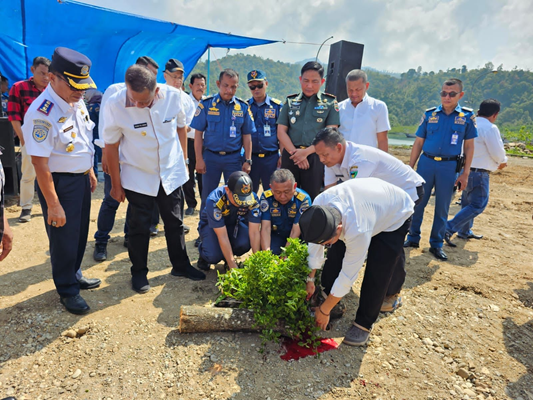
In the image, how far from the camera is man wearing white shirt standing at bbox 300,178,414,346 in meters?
2.03

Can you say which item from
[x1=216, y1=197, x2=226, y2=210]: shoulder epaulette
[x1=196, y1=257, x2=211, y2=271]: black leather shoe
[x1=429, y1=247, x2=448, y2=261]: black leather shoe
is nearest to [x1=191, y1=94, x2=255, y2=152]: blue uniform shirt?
[x1=216, y1=197, x2=226, y2=210]: shoulder epaulette

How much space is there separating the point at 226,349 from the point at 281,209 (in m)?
1.51

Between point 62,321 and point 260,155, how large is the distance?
2.99 meters

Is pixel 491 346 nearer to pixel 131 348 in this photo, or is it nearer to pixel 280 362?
pixel 280 362

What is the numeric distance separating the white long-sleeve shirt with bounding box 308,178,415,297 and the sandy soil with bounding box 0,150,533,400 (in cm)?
75

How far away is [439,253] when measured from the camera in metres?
4.53

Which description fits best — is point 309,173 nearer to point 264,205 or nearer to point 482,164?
point 264,205

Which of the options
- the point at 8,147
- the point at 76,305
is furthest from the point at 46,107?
the point at 8,147

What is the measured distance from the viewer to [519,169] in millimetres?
11781

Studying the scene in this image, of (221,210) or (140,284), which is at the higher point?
(221,210)

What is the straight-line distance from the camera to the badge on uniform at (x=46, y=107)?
253 centimetres

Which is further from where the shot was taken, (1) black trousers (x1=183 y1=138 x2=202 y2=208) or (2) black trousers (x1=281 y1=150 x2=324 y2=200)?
(1) black trousers (x1=183 y1=138 x2=202 y2=208)

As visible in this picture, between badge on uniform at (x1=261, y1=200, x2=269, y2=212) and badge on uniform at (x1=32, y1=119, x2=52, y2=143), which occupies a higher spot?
badge on uniform at (x1=32, y1=119, x2=52, y2=143)

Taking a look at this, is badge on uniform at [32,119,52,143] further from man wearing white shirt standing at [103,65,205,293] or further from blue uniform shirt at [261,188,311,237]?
blue uniform shirt at [261,188,311,237]
